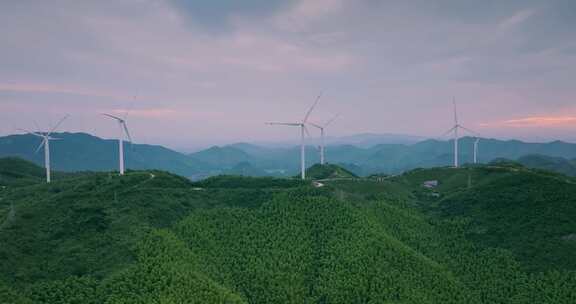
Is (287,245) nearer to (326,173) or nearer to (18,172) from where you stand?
(326,173)

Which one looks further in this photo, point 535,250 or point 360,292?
point 535,250

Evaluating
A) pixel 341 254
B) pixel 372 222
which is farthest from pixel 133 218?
pixel 372 222

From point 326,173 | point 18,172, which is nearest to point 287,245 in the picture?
point 326,173

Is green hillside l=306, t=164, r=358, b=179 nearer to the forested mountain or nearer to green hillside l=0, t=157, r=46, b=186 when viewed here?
the forested mountain

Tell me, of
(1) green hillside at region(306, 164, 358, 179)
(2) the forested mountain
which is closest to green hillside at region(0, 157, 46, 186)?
(2) the forested mountain

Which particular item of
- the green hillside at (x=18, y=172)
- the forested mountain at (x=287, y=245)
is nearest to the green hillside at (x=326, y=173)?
the forested mountain at (x=287, y=245)

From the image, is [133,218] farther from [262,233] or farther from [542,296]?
[542,296]

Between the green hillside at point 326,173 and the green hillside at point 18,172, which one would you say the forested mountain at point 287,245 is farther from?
the green hillside at point 18,172

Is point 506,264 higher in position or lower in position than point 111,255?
lower
